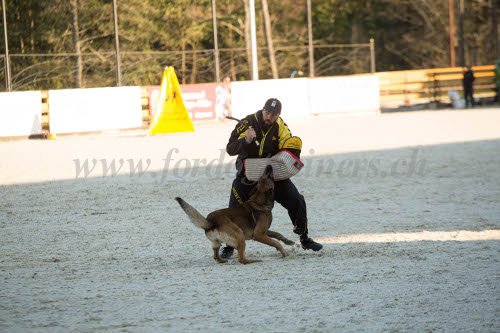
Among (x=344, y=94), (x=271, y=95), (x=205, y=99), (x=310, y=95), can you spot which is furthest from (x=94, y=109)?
(x=344, y=94)

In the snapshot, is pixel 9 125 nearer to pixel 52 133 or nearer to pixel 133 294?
pixel 52 133

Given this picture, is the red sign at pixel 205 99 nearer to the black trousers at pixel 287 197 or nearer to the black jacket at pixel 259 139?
the black trousers at pixel 287 197

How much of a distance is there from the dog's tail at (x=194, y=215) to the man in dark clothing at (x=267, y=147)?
2.44 feet

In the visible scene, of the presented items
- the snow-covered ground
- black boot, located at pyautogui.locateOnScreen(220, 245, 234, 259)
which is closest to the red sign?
the snow-covered ground

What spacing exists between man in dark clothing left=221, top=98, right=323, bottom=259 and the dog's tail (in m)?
0.74

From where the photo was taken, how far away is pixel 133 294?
680 centimetres

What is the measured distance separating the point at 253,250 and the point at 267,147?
137 centimetres

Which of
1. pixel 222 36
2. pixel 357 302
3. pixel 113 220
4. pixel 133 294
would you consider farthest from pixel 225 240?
pixel 222 36

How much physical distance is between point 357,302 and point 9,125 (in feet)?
72.3

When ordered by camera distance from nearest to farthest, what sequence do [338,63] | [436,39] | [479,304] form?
[479,304], [338,63], [436,39]

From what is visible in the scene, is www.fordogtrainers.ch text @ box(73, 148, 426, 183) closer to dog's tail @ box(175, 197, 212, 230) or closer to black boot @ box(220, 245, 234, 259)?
black boot @ box(220, 245, 234, 259)

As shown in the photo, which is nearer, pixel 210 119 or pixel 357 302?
pixel 357 302

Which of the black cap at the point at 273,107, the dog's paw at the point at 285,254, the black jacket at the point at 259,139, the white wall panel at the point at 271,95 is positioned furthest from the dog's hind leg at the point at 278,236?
the white wall panel at the point at 271,95

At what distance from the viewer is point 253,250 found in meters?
8.97
